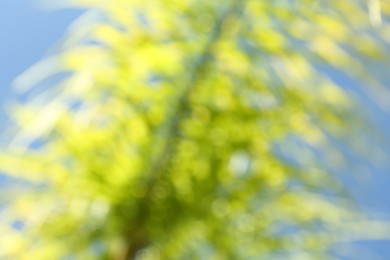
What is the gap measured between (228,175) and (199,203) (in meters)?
0.02

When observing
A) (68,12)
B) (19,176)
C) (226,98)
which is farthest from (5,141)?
(68,12)

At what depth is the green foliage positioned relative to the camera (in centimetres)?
35

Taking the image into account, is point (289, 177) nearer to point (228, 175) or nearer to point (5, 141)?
point (228, 175)

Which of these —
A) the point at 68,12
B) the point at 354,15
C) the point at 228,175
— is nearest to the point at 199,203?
the point at 228,175

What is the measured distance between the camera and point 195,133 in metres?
0.36

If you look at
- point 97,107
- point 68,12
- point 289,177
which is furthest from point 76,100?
point 68,12

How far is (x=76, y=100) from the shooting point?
365 millimetres

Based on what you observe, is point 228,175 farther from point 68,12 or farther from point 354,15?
point 68,12

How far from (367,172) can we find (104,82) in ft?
0.47

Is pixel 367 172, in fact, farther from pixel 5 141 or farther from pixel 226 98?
pixel 5 141

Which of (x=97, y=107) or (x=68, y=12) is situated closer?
(x=97, y=107)

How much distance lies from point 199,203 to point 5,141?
12 cm

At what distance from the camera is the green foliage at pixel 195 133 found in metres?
0.35

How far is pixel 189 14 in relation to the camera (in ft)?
1.19
